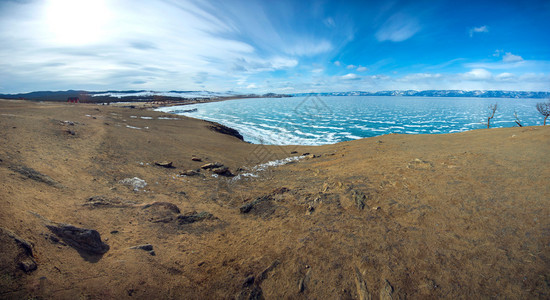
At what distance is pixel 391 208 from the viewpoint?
7219mm

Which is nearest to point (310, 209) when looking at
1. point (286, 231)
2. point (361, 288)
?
point (286, 231)

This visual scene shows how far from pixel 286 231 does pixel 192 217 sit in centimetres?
339

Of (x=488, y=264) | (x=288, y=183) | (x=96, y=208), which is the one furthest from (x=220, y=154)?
(x=488, y=264)

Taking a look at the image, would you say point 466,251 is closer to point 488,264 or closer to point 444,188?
point 488,264

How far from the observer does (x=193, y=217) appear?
7332 millimetres

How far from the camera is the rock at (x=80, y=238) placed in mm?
4662

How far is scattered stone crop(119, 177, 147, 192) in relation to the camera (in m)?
9.55

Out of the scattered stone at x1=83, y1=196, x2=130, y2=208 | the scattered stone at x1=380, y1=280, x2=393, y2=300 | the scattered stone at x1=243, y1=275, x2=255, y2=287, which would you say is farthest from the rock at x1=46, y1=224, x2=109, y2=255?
the scattered stone at x1=380, y1=280, x2=393, y2=300

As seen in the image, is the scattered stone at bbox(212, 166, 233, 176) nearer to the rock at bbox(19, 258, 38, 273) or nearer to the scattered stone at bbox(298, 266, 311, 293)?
the scattered stone at bbox(298, 266, 311, 293)

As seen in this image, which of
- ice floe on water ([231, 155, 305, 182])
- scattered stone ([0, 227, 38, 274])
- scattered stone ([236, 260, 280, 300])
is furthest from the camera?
ice floe on water ([231, 155, 305, 182])

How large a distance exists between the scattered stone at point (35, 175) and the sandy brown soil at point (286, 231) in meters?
0.08

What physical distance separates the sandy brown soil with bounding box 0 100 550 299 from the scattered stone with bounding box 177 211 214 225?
6cm

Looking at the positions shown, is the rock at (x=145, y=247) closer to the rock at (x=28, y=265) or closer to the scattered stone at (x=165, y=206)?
the rock at (x=28, y=265)

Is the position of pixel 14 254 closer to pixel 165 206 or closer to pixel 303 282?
pixel 165 206
